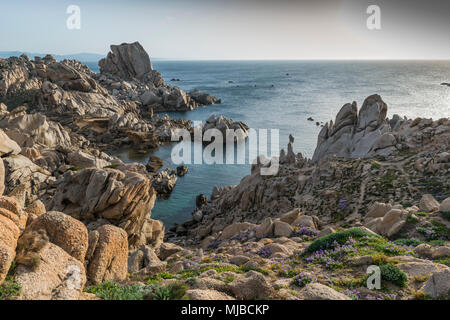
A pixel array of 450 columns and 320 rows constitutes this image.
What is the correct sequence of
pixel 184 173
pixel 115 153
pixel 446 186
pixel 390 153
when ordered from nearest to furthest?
pixel 446 186
pixel 390 153
pixel 184 173
pixel 115 153

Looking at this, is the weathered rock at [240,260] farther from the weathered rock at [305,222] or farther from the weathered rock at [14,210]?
the weathered rock at [14,210]

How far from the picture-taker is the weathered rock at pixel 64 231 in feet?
38.7

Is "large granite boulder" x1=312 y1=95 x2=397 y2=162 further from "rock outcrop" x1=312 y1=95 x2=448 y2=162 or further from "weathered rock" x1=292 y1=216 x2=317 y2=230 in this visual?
"weathered rock" x1=292 y1=216 x2=317 y2=230

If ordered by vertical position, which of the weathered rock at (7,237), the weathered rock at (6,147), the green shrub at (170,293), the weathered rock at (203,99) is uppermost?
the weathered rock at (203,99)

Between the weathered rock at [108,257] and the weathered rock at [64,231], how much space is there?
4.63 ft

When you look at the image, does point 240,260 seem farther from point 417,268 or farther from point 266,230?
point 417,268

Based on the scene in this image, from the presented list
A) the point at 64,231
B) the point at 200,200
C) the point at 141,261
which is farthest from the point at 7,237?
the point at 200,200

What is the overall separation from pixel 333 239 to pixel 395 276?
6.06m

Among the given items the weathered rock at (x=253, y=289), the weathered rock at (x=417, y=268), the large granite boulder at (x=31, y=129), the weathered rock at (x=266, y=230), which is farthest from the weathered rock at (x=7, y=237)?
the large granite boulder at (x=31, y=129)

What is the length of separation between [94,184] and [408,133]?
41.2 meters
